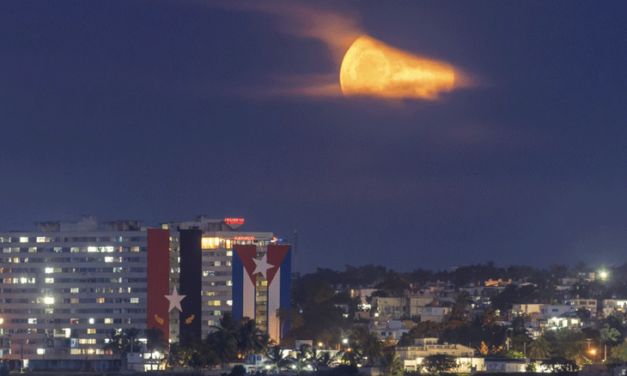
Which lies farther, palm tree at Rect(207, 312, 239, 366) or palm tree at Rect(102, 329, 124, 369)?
palm tree at Rect(102, 329, 124, 369)

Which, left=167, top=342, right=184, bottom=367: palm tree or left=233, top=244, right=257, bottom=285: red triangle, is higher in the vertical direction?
left=233, top=244, right=257, bottom=285: red triangle

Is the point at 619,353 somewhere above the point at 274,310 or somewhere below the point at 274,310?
below

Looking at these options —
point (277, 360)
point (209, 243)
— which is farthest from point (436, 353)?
point (209, 243)

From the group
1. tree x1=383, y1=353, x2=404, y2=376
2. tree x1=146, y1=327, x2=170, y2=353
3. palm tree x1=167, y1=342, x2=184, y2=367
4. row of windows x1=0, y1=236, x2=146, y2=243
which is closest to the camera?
tree x1=383, y1=353, x2=404, y2=376

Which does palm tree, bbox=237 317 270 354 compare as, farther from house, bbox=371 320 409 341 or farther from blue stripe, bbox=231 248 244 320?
house, bbox=371 320 409 341

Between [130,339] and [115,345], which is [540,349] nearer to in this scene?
[130,339]

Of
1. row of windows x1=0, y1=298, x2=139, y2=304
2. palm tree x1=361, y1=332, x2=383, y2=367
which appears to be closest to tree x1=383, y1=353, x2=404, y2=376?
palm tree x1=361, y1=332, x2=383, y2=367

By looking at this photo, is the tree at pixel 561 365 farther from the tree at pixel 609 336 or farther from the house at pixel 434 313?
the house at pixel 434 313
